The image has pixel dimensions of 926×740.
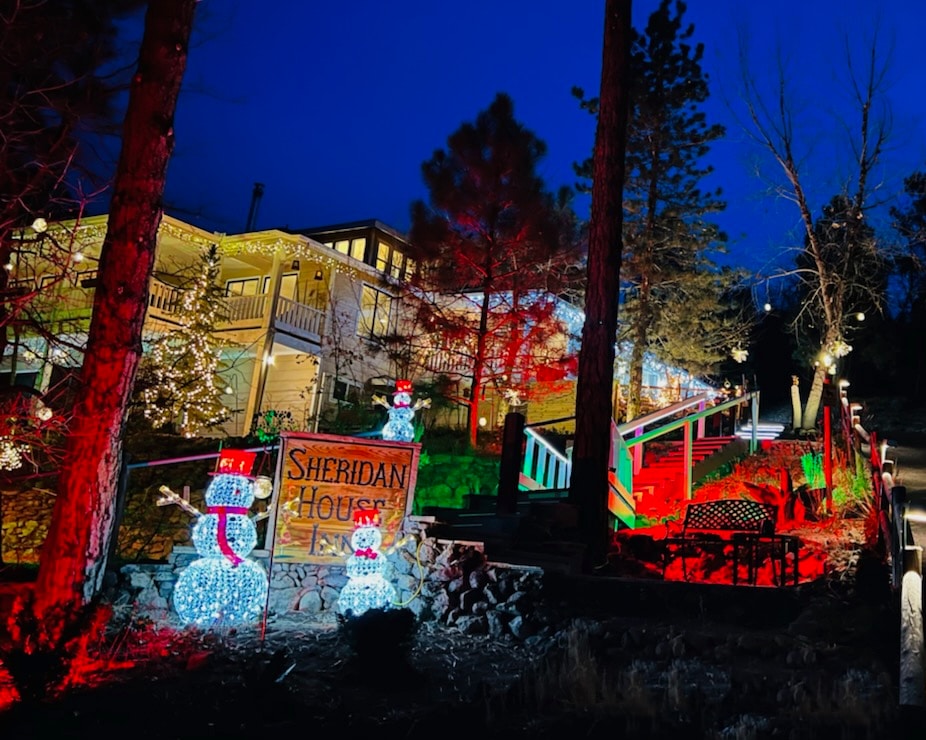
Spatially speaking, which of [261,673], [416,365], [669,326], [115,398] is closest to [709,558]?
[261,673]

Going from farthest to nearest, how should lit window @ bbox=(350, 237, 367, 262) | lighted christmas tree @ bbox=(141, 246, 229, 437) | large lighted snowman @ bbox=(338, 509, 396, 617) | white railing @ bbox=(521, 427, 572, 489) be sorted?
lit window @ bbox=(350, 237, 367, 262), lighted christmas tree @ bbox=(141, 246, 229, 437), white railing @ bbox=(521, 427, 572, 489), large lighted snowman @ bbox=(338, 509, 396, 617)

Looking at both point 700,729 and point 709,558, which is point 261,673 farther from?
point 709,558

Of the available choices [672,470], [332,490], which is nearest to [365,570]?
[332,490]

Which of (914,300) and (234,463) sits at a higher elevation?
(914,300)

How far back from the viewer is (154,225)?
24.3ft

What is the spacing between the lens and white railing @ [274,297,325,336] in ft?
72.2

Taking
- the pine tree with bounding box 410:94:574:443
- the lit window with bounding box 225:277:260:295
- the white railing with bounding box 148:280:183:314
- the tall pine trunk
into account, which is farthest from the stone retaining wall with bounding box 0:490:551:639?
the lit window with bounding box 225:277:260:295

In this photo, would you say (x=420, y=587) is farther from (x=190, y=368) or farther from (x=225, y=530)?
(x=190, y=368)

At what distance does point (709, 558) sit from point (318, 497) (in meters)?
4.83

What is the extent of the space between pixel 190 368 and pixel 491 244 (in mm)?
7827

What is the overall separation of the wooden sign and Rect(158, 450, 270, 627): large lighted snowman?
30.9 inches

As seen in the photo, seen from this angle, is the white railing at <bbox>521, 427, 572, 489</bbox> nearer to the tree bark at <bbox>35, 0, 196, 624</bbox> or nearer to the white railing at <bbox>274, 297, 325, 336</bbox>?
the tree bark at <bbox>35, 0, 196, 624</bbox>

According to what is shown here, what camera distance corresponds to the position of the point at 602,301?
11180 mm

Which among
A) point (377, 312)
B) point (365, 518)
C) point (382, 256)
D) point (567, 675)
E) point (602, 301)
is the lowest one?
point (567, 675)
